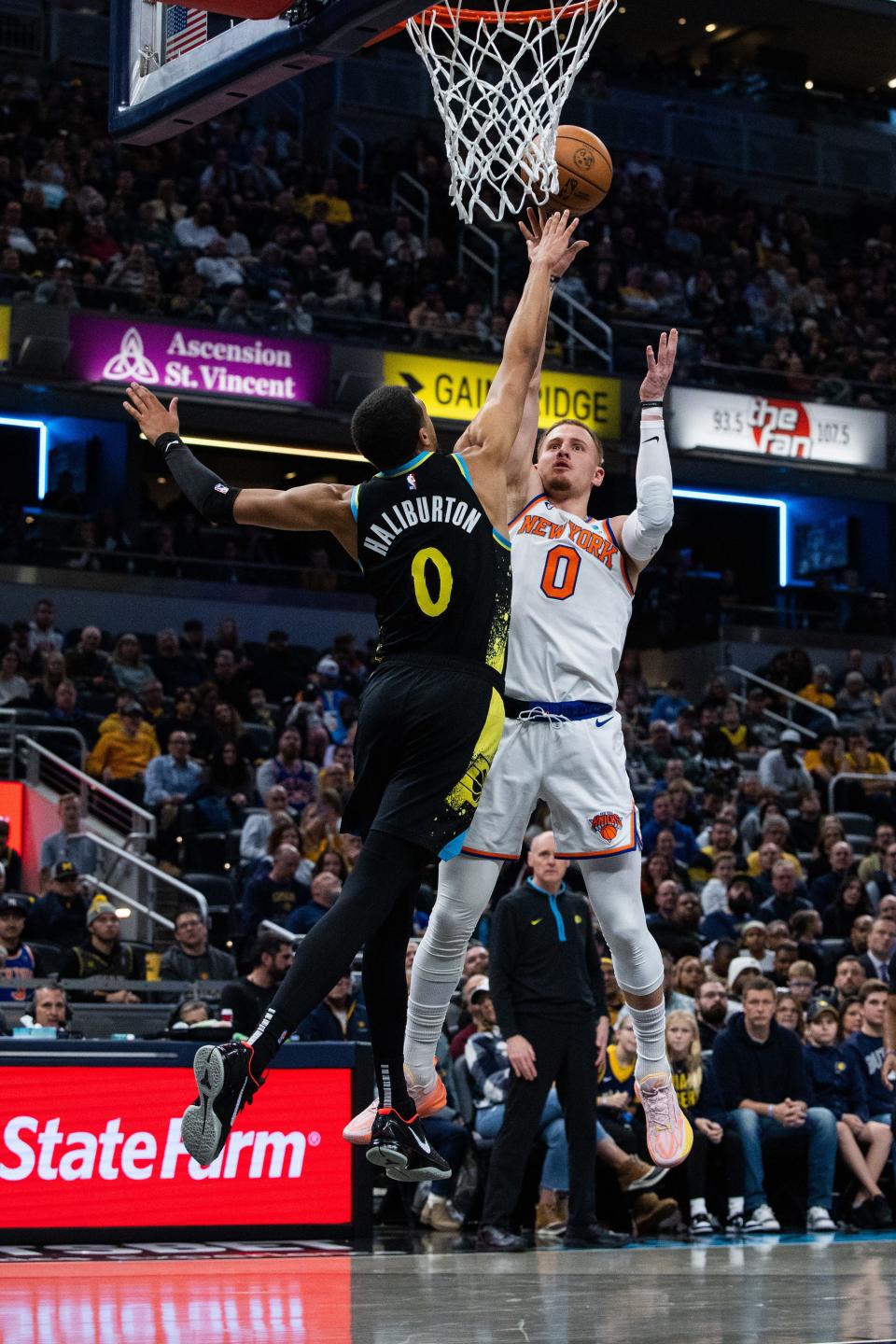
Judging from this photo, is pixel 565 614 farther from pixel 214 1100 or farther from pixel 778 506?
pixel 778 506

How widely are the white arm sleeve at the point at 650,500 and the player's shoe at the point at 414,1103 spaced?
212 centimetres

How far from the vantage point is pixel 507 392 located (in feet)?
20.4

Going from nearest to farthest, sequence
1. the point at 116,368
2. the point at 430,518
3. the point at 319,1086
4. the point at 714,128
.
Answer: the point at 430,518 < the point at 319,1086 < the point at 116,368 < the point at 714,128

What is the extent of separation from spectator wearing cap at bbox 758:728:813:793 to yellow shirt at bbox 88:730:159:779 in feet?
23.8

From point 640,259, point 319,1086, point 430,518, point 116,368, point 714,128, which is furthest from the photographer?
point 714,128

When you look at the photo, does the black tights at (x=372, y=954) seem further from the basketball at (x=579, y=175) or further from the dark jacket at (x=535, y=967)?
the dark jacket at (x=535, y=967)

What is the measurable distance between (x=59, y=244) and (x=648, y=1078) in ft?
59.2

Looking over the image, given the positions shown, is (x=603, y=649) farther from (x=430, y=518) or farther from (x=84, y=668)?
(x=84, y=668)

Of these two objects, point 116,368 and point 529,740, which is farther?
point 116,368

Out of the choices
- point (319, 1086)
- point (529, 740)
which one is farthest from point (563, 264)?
point (319, 1086)

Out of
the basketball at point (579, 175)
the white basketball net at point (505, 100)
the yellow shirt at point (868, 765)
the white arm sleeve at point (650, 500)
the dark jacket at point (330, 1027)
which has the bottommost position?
the dark jacket at point (330, 1027)

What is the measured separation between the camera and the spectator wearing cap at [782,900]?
16.8m

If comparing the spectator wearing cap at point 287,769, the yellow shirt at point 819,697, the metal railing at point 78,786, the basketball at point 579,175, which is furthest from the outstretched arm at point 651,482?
the yellow shirt at point 819,697

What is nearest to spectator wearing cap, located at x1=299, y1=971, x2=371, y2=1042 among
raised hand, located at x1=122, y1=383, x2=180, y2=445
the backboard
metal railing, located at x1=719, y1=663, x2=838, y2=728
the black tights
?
the black tights
